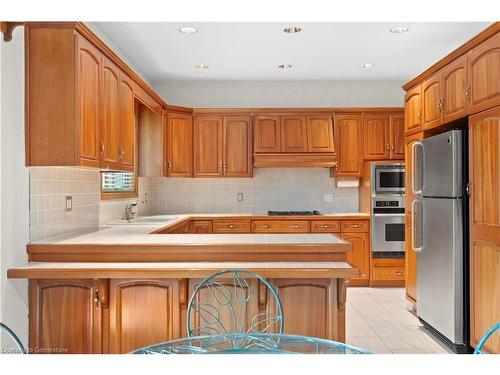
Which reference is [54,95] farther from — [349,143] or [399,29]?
[349,143]

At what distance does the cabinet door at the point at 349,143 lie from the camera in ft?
18.8

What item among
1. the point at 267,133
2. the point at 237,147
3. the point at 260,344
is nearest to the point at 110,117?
the point at 260,344

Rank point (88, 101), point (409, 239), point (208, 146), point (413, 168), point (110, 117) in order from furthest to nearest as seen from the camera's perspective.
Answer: point (208, 146)
point (409, 239)
point (413, 168)
point (110, 117)
point (88, 101)

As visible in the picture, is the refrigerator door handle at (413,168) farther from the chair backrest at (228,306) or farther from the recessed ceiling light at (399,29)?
the chair backrest at (228,306)

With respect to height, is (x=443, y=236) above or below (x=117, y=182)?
below

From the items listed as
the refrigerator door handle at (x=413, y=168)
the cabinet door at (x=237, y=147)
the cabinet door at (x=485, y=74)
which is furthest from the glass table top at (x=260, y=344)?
the cabinet door at (x=237, y=147)

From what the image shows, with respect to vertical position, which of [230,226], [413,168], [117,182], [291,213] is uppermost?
[413,168]

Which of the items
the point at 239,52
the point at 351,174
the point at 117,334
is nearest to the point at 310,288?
the point at 117,334

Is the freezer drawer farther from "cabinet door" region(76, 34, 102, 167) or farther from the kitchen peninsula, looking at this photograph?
"cabinet door" region(76, 34, 102, 167)

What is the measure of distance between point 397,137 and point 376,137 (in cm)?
26

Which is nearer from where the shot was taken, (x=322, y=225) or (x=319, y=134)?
(x=322, y=225)

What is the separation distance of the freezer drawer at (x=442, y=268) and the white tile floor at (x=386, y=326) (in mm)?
167

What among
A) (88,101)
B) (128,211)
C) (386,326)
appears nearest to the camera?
(88,101)

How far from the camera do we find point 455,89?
3361mm
